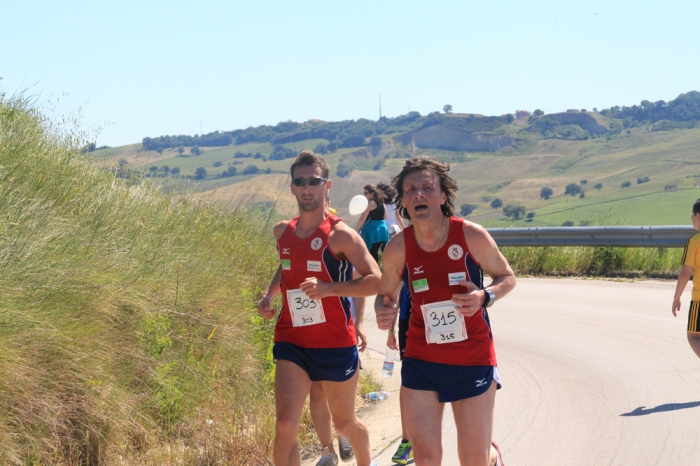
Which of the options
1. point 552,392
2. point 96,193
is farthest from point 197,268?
point 552,392

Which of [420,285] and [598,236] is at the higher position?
[420,285]

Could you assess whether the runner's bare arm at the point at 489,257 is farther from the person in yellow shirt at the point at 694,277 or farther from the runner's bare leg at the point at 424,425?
the person in yellow shirt at the point at 694,277

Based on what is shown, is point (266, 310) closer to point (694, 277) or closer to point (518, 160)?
point (694, 277)

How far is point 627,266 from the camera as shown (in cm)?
1781

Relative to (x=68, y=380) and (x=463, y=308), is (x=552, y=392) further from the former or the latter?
(x=68, y=380)

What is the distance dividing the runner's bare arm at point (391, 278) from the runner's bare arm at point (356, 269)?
0.72ft

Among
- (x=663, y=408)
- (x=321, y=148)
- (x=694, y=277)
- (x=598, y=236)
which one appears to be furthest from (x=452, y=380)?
(x=321, y=148)

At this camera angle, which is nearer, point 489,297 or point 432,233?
point 489,297

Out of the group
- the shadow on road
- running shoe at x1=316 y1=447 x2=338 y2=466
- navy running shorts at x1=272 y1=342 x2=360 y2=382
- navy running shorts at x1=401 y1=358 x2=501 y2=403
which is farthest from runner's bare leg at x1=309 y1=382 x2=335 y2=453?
the shadow on road

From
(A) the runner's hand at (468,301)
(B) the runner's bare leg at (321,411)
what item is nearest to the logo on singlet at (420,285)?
(A) the runner's hand at (468,301)

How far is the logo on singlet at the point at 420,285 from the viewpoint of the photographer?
16.0 feet

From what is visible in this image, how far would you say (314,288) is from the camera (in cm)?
532

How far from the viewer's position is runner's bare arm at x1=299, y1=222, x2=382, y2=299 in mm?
5348

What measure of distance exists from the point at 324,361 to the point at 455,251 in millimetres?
1231
